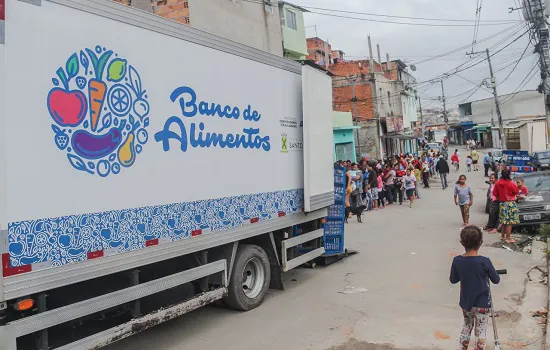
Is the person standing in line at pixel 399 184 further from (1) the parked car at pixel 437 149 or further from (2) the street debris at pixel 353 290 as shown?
(1) the parked car at pixel 437 149

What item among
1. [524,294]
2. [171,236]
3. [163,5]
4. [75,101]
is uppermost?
[163,5]

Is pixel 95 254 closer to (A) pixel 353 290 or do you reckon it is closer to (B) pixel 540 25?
(A) pixel 353 290

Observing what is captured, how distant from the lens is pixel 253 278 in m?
7.30

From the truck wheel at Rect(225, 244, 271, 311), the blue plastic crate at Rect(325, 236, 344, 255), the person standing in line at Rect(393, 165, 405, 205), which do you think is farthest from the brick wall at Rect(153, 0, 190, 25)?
the truck wheel at Rect(225, 244, 271, 311)

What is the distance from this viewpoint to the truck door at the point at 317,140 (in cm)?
809

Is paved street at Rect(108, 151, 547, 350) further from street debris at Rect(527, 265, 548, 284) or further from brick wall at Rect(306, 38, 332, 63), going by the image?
brick wall at Rect(306, 38, 332, 63)

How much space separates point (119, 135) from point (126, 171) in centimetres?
37

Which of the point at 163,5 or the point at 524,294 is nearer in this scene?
the point at 524,294

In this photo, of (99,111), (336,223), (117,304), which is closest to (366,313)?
(336,223)

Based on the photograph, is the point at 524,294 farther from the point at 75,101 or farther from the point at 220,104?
the point at 75,101

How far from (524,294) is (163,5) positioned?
16.8 meters

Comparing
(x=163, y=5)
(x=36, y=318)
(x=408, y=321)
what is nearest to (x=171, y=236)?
(x=36, y=318)

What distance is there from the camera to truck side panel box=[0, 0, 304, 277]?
399 cm

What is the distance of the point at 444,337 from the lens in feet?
18.6
